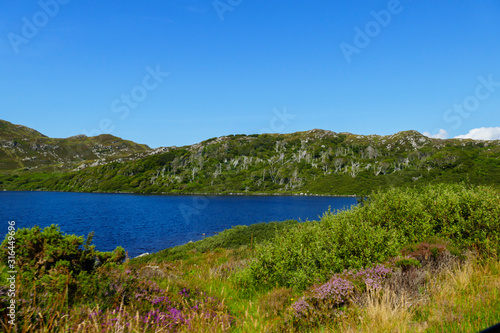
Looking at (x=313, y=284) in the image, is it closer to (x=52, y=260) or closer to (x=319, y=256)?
(x=319, y=256)

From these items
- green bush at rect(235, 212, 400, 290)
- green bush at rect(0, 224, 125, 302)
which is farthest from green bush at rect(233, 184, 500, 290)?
green bush at rect(0, 224, 125, 302)

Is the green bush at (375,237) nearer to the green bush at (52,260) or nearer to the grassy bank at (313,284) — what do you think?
the grassy bank at (313,284)

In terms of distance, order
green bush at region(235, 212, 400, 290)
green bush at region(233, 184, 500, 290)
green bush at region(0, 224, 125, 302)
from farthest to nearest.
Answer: green bush at region(233, 184, 500, 290), green bush at region(235, 212, 400, 290), green bush at region(0, 224, 125, 302)

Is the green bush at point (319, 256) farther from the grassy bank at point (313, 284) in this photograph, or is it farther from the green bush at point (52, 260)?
the green bush at point (52, 260)

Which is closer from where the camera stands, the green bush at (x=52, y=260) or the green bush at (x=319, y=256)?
the green bush at (x=52, y=260)

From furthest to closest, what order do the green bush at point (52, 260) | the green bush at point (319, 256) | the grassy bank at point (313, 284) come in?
the green bush at point (319, 256) → the green bush at point (52, 260) → the grassy bank at point (313, 284)

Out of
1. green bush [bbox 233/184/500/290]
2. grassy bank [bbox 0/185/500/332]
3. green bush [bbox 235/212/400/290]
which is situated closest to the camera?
grassy bank [bbox 0/185/500/332]

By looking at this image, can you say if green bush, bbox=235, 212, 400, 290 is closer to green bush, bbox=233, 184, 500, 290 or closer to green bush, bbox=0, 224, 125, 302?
green bush, bbox=233, 184, 500, 290

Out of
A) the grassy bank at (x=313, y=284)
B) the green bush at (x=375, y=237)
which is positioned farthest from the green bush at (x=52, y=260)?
the green bush at (x=375, y=237)

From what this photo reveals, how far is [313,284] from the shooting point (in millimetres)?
8859

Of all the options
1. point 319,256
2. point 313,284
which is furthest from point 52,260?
point 319,256

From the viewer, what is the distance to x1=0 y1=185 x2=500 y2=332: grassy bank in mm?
5219

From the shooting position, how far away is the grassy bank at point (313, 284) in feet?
17.1

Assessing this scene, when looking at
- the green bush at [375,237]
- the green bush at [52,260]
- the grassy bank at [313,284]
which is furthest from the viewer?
the green bush at [375,237]
